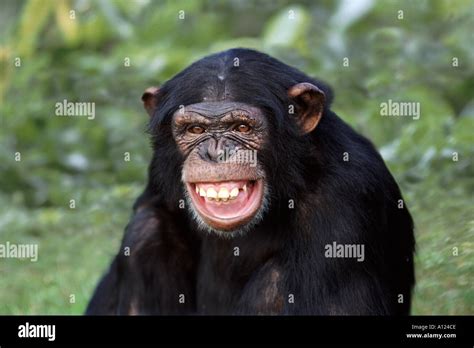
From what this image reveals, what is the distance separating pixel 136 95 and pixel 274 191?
606 cm

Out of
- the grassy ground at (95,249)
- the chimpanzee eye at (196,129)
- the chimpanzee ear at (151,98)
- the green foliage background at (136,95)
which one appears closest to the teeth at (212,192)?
the chimpanzee eye at (196,129)

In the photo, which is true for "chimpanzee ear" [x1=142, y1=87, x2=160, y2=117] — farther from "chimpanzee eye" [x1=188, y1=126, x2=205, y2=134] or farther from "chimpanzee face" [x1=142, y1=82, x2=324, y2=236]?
"chimpanzee eye" [x1=188, y1=126, x2=205, y2=134]

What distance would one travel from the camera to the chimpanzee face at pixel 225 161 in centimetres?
648

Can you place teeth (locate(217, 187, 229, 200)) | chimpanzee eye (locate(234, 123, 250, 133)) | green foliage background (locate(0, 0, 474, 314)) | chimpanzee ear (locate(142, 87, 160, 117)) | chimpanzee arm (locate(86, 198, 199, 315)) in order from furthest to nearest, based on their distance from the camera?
1. green foliage background (locate(0, 0, 474, 314))
2. chimpanzee arm (locate(86, 198, 199, 315))
3. chimpanzee ear (locate(142, 87, 160, 117))
4. chimpanzee eye (locate(234, 123, 250, 133))
5. teeth (locate(217, 187, 229, 200))

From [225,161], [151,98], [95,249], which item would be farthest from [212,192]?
[95,249]

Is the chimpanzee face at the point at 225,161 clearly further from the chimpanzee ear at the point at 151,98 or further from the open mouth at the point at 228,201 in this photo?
the chimpanzee ear at the point at 151,98

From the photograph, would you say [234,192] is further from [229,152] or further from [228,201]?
[229,152]

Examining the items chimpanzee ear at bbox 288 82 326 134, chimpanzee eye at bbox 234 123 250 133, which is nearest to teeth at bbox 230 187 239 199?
chimpanzee eye at bbox 234 123 250 133

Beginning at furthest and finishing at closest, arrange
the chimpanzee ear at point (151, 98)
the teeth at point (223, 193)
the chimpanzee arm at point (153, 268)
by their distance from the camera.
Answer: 1. the chimpanzee arm at point (153, 268)
2. the chimpanzee ear at point (151, 98)
3. the teeth at point (223, 193)

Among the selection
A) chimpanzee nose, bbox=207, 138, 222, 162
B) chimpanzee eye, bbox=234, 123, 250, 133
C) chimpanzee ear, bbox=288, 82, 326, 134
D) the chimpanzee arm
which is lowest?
the chimpanzee arm

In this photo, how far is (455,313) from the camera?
702 cm

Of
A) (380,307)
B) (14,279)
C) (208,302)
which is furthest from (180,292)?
(14,279)

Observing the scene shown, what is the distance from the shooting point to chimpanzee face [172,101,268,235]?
6477mm
